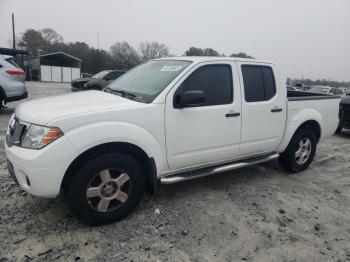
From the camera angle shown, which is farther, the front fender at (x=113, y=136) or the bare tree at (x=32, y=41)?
the bare tree at (x=32, y=41)

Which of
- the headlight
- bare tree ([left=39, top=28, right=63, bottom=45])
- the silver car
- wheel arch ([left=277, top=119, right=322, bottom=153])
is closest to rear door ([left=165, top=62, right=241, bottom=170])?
wheel arch ([left=277, top=119, right=322, bottom=153])

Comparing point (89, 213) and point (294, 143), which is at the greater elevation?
point (294, 143)

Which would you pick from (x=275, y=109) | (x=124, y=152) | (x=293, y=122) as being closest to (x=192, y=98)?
(x=124, y=152)

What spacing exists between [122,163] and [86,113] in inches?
24.2

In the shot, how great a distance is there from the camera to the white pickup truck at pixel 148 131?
9.07 ft

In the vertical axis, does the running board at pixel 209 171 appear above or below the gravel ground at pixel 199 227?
above

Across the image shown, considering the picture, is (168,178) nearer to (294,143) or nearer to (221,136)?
(221,136)

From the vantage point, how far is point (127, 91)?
369 cm

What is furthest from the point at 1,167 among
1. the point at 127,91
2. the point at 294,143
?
the point at 294,143

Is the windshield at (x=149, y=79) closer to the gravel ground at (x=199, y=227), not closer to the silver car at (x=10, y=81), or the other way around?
the gravel ground at (x=199, y=227)

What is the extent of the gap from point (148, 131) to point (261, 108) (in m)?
1.81

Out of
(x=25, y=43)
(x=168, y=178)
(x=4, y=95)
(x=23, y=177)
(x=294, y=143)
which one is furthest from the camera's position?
(x=25, y=43)

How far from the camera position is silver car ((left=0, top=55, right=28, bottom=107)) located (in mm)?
8391

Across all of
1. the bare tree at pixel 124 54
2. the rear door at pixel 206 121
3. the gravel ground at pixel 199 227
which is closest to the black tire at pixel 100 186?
the gravel ground at pixel 199 227
